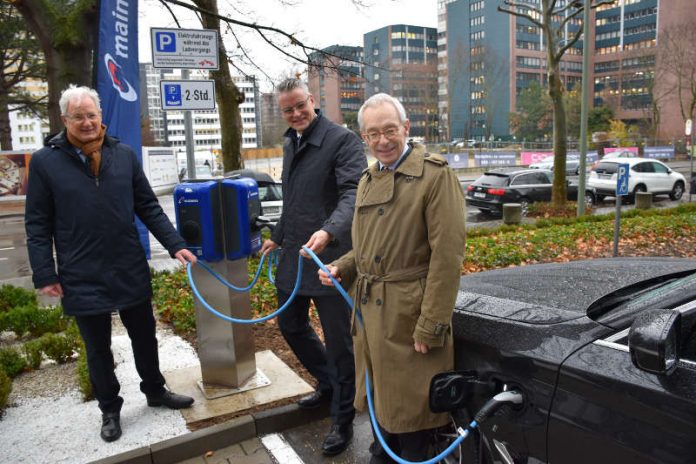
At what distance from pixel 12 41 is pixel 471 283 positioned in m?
25.3

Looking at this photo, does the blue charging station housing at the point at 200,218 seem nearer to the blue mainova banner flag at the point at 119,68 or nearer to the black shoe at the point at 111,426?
the black shoe at the point at 111,426

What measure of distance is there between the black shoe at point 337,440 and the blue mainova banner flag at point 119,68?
3979 millimetres

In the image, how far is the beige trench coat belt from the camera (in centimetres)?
234

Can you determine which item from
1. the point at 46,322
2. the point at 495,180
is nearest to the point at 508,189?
the point at 495,180

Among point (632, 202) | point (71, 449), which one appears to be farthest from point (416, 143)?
point (632, 202)

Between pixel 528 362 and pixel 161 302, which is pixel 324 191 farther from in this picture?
pixel 161 302

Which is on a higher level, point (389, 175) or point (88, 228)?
point (389, 175)

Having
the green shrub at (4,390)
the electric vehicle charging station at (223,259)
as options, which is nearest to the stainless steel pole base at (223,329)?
the electric vehicle charging station at (223,259)

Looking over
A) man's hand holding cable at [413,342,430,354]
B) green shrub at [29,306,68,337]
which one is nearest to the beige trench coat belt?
man's hand holding cable at [413,342,430,354]

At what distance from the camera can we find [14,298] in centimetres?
605

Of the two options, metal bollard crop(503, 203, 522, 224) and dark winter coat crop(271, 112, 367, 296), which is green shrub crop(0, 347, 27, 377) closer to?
dark winter coat crop(271, 112, 367, 296)

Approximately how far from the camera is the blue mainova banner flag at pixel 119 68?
6566 mm

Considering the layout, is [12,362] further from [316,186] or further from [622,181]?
[622,181]

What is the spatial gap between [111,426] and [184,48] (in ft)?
12.6
